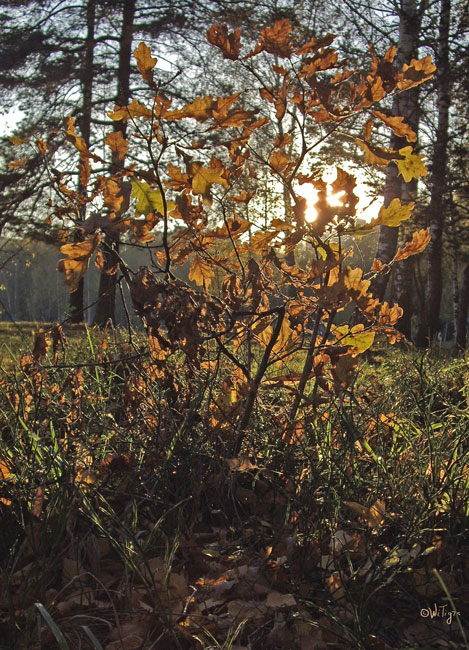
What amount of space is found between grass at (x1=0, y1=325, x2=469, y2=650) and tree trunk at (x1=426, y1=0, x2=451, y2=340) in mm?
8343

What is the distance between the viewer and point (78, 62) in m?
12.6

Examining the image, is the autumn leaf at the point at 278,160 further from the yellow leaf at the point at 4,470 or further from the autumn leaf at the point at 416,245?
the yellow leaf at the point at 4,470

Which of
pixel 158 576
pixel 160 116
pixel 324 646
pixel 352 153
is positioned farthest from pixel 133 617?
pixel 352 153

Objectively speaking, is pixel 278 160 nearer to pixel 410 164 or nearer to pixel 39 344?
pixel 410 164

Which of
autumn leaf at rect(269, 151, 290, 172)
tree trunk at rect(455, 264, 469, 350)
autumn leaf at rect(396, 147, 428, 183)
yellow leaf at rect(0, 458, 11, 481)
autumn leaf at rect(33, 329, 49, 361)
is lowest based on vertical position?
tree trunk at rect(455, 264, 469, 350)

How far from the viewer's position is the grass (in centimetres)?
138

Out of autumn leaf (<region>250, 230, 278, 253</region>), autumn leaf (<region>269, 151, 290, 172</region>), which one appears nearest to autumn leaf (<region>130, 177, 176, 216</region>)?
autumn leaf (<region>250, 230, 278, 253</region>)

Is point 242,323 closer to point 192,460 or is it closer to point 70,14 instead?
point 192,460

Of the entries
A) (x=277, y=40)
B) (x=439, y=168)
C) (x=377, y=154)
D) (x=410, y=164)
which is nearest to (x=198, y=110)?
(x=277, y=40)

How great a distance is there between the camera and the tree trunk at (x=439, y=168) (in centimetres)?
1025

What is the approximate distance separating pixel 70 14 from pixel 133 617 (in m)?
13.9

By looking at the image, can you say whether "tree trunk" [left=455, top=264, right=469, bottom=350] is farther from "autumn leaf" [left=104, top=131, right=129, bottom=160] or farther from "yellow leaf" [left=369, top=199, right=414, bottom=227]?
"autumn leaf" [left=104, top=131, right=129, bottom=160]

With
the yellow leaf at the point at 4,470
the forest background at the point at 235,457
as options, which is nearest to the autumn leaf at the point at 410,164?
the forest background at the point at 235,457

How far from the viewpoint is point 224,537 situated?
69.9 inches
